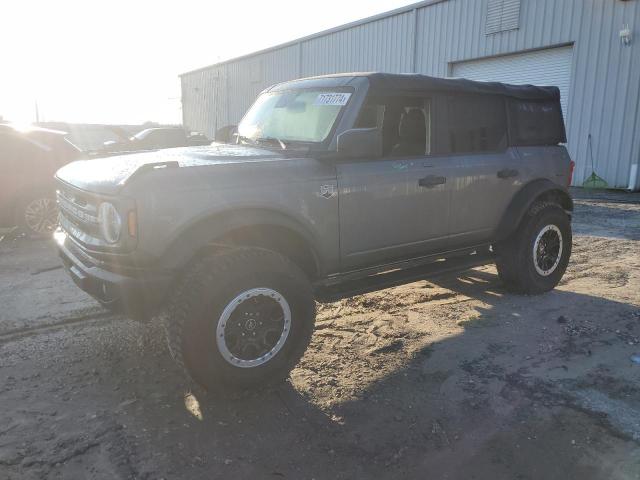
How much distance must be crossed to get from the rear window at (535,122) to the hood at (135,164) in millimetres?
2546

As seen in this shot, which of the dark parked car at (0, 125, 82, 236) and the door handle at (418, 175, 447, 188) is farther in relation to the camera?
the dark parked car at (0, 125, 82, 236)

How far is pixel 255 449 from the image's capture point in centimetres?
266

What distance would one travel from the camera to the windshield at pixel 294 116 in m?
3.83

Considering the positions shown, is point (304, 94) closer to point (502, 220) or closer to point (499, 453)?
point (502, 220)

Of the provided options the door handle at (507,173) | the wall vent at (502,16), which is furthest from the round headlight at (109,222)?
the wall vent at (502,16)

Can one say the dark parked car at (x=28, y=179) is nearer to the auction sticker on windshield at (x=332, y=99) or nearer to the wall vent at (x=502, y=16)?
the auction sticker on windshield at (x=332, y=99)

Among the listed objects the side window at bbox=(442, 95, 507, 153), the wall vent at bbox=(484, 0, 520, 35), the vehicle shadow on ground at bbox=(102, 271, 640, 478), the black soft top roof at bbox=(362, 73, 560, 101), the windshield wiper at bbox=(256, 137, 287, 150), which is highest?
the wall vent at bbox=(484, 0, 520, 35)

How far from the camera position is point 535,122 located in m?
5.06

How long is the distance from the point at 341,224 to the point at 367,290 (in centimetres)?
59

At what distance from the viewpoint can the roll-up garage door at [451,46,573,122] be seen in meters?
14.2

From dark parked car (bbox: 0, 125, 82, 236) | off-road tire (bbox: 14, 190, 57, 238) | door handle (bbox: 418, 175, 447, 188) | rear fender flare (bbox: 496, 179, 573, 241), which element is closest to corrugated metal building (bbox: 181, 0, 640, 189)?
rear fender flare (bbox: 496, 179, 573, 241)

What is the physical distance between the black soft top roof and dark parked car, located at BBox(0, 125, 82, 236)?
220 inches

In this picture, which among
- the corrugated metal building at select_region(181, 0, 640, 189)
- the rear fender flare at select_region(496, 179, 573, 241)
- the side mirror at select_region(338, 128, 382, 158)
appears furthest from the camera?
the corrugated metal building at select_region(181, 0, 640, 189)

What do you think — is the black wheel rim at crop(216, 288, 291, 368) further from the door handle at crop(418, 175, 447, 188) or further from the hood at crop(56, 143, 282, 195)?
the door handle at crop(418, 175, 447, 188)
